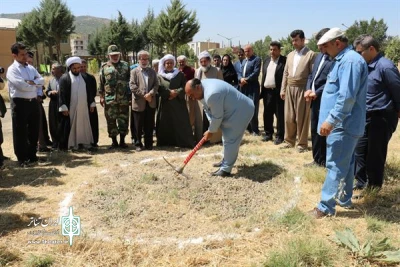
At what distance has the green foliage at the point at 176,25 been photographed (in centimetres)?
2608

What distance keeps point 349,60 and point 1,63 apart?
27857mm

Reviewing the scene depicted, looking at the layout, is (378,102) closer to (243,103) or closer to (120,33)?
(243,103)

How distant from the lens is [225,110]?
4.75 m

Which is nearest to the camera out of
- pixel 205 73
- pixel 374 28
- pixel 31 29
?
pixel 205 73

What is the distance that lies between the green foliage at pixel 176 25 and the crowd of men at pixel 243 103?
1916 centimetres

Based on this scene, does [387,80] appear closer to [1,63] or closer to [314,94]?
[314,94]

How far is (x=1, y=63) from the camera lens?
26.3 meters

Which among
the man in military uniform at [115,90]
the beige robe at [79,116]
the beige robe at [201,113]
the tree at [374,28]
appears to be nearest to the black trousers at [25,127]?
the beige robe at [79,116]

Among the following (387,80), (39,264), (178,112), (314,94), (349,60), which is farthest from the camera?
(178,112)

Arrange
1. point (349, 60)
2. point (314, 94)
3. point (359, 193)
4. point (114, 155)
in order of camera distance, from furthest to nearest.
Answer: point (114, 155) → point (314, 94) → point (359, 193) → point (349, 60)

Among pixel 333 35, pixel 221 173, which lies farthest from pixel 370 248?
pixel 221 173

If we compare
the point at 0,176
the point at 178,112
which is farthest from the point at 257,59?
the point at 0,176

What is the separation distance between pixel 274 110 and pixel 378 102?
3.24m

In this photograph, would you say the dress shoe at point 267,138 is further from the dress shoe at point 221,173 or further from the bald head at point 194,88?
the bald head at point 194,88
